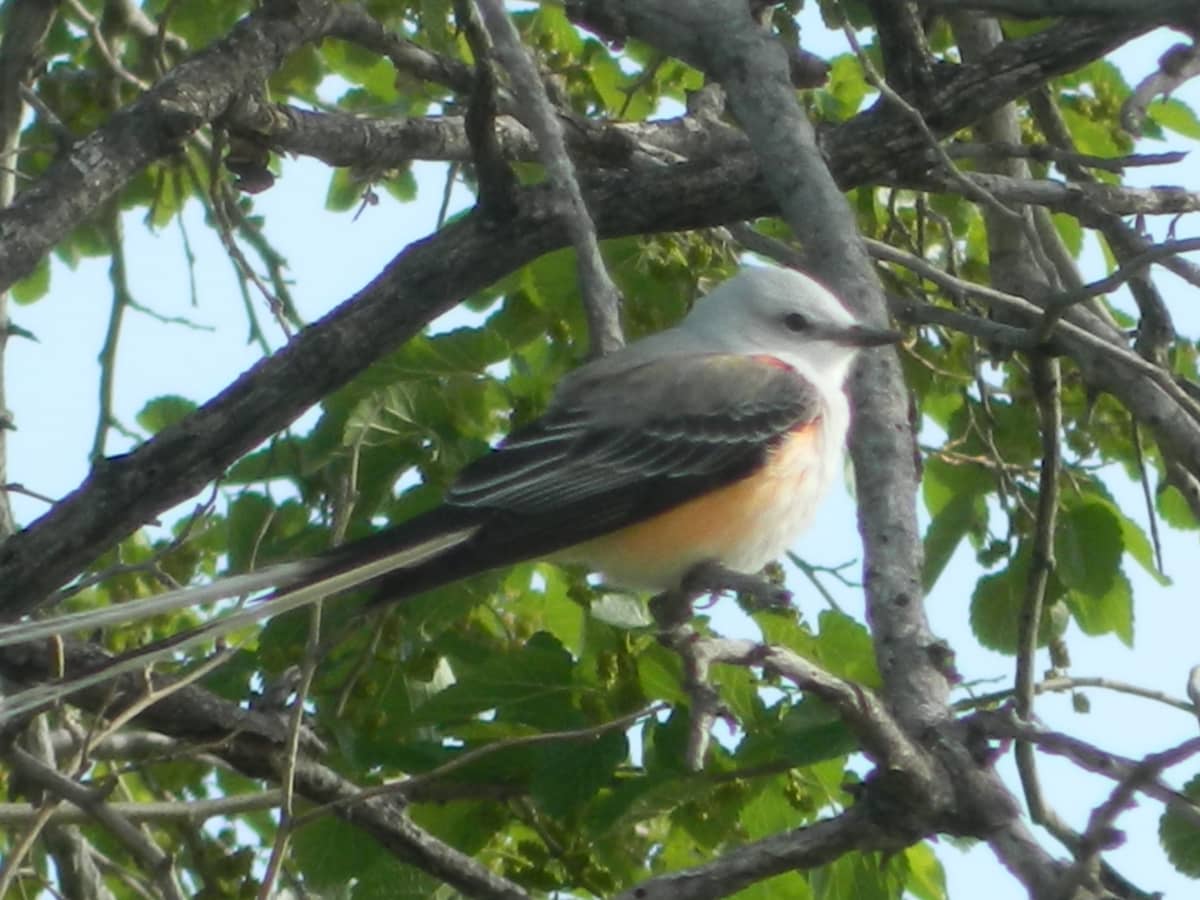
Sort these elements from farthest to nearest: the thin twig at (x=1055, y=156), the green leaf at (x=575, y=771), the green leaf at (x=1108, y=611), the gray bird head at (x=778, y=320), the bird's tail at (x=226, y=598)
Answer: the gray bird head at (x=778, y=320) → the green leaf at (x=1108, y=611) → the thin twig at (x=1055, y=156) → the green leaf at (x=575, y=771) → the bird's tail at (x=226, y=598)

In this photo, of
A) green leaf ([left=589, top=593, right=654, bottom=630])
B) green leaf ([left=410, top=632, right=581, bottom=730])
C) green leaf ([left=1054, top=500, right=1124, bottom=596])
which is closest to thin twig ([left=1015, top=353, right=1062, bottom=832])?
green leaf ([left=1054, top=500, right=1124, bottom=596])

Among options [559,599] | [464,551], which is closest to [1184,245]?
[464,551]

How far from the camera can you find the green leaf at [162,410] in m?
5.01

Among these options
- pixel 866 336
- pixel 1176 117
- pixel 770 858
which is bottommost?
pixel 770 858

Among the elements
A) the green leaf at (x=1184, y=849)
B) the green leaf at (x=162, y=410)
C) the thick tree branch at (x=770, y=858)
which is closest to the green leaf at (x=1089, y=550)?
the green leaf at (x=1184, y=849)

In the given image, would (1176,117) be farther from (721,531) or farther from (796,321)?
(721,531)

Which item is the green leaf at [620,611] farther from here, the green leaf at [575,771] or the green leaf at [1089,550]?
the green leaf at [1089,550]

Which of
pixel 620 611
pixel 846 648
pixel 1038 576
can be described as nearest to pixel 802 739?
pixel 846 648

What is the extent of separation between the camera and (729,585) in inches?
144

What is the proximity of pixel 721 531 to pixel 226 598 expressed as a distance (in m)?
1.22

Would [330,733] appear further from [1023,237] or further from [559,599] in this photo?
[1023,237]

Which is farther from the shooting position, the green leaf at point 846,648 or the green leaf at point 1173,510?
the green leaf at point 1173,510

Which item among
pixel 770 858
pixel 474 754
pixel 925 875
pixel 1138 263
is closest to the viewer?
pixel 770 858

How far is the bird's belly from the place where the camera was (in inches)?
165
